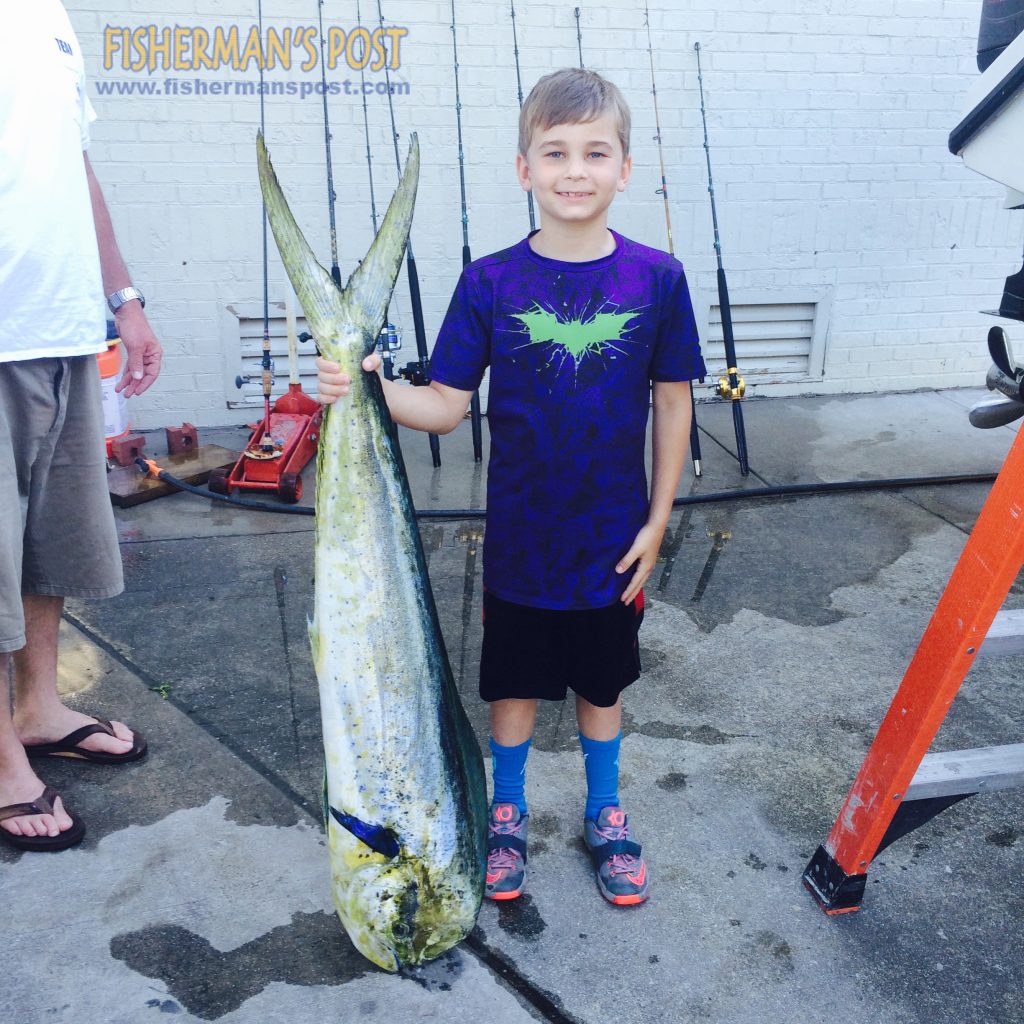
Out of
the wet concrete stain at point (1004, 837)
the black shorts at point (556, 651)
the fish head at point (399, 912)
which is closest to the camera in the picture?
the fish head at point (399, 912)

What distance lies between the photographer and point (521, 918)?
6.90ft

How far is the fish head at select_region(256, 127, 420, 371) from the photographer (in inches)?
66.5

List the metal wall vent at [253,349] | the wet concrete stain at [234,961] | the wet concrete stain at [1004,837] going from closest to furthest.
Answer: the wet concrete stain at [234,961] → the wet concrete stain at [1004,837] → the metal wall vent at [253,349]

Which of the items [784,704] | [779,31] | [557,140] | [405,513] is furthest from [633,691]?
[779,31]

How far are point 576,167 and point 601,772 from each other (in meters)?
1.28

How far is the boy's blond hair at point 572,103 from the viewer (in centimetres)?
185

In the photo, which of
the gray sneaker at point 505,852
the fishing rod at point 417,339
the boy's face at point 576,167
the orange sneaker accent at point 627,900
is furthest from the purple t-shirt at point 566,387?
the fishing rod at point 417,339

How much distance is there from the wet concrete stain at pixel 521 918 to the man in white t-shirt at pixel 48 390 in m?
0.96

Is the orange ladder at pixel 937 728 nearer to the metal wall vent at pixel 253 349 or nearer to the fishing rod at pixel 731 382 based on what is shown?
the fishing rod at pixel 731 382

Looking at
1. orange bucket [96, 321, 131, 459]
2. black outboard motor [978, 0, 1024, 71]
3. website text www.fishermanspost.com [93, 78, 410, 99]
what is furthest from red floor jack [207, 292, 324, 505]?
black outboard motor [978, 0, 1024, 71]

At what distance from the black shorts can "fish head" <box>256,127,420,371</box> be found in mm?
674

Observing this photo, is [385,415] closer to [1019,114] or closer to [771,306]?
[1019,114]

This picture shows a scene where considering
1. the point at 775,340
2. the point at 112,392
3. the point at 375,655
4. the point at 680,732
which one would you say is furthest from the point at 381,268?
the point at 775,340

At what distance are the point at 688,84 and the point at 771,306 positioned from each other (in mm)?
1334
